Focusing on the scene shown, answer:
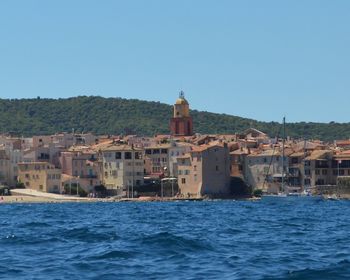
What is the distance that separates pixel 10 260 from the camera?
36094 mm

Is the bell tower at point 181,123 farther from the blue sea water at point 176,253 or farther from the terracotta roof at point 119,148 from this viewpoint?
the blue sea water at point 176,253

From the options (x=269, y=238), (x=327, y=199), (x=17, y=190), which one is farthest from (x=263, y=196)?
(x=269, y=238)

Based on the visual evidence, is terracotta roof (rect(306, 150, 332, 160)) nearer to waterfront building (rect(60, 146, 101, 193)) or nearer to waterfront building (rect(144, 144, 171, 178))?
waterfront building (rect(144, 144, 171, 178))

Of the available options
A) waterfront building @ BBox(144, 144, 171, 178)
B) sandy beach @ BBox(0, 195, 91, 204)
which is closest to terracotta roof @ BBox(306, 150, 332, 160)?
waterfront building @ BBox(144, 144, 171, 178)

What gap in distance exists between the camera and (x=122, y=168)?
133 metres

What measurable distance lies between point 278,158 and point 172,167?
13312 millimetres

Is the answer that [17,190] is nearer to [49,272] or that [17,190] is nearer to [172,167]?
[172,167]

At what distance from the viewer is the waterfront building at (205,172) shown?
129375 mm

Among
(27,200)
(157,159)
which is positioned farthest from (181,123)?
(27,200)

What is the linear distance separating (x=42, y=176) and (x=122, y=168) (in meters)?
8.98

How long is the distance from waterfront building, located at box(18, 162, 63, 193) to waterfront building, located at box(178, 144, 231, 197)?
45.6 ft

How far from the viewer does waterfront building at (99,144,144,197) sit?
133 metres

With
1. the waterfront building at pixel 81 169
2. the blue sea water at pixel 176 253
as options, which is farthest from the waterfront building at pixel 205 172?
the blue sea water at pixel 176 253

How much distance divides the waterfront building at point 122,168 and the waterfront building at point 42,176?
5452 millimetres
